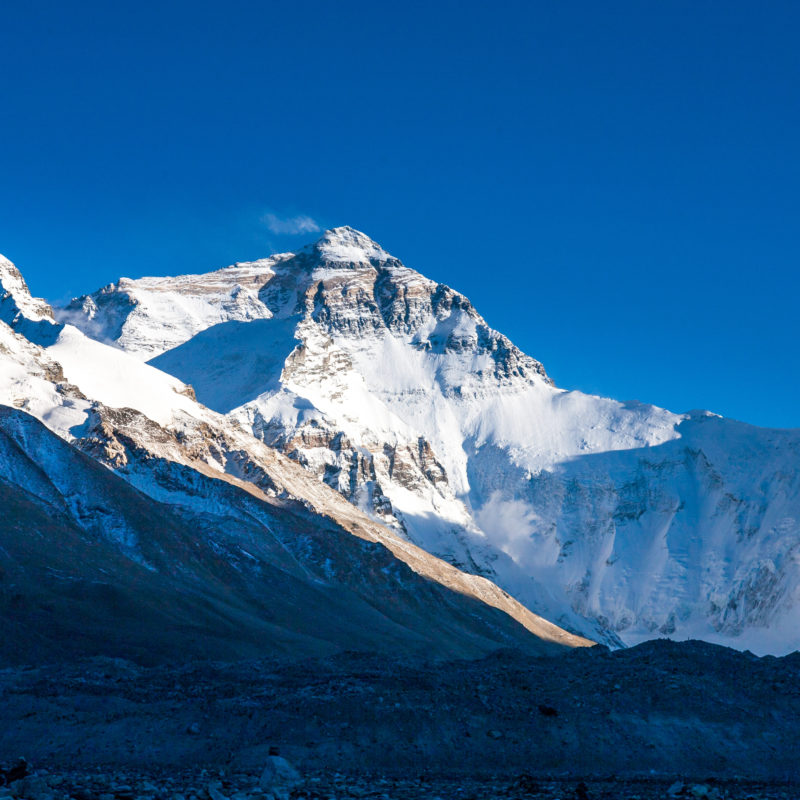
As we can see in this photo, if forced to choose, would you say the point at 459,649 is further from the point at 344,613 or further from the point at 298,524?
the point at 298,524

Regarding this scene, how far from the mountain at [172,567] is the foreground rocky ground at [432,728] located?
34.6m

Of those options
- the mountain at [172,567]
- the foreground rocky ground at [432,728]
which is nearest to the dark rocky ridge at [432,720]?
the foreground rocky ground at [432,728]

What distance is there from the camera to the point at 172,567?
420ft

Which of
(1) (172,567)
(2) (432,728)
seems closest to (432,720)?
(2) (432,728)

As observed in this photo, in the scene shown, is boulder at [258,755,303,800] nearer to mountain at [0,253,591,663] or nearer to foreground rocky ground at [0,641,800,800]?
foreground rocky ground at [0,641,800,800]

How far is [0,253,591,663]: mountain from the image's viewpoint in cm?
9619

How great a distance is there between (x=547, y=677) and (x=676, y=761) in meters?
9.65

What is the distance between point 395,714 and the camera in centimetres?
4853

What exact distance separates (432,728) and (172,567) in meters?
85.2

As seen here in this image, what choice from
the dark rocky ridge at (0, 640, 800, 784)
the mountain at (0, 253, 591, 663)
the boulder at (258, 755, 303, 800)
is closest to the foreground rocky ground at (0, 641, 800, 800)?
the dark rocky ridge at (0, 640, 800, 784)

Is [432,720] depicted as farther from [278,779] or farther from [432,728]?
[278,779]

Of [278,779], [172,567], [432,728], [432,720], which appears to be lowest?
[278,779]

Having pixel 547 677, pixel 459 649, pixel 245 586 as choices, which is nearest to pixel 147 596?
pixel 245 586

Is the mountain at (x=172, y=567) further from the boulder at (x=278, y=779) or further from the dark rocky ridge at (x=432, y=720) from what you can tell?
the boulder at (x=278, y=779)
